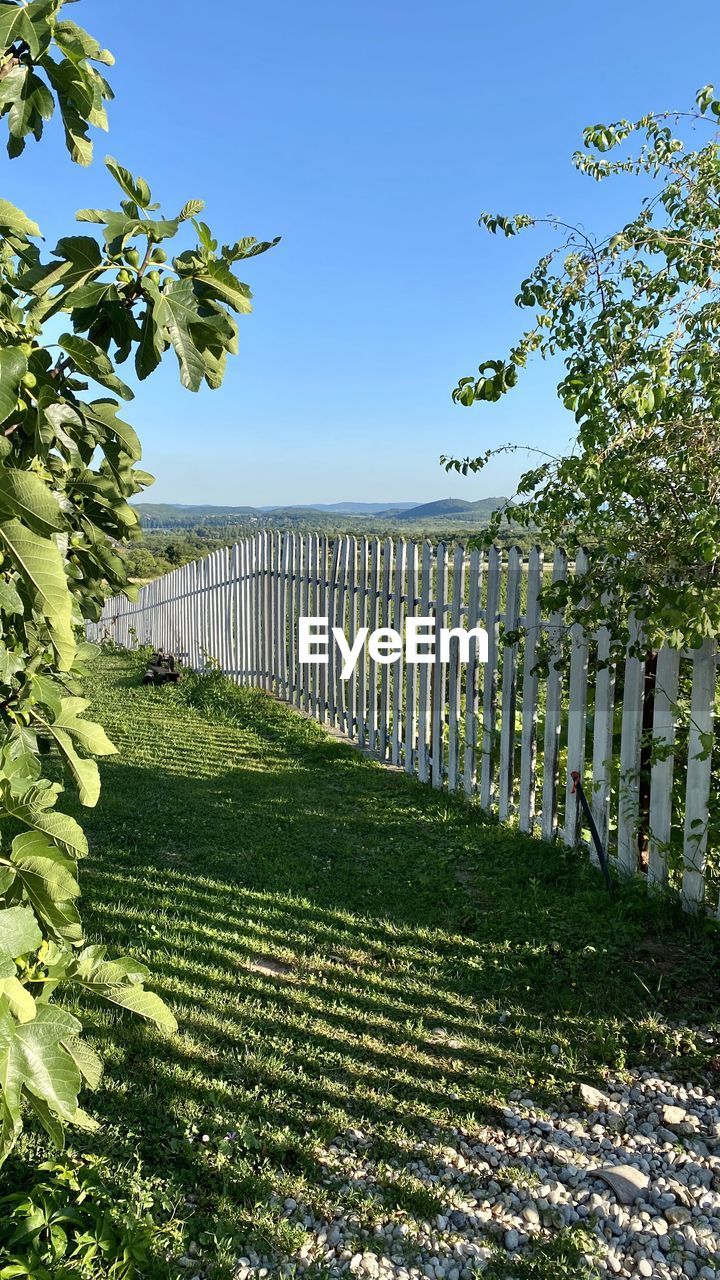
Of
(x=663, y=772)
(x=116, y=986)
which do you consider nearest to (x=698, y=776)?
(x=663, y=772)

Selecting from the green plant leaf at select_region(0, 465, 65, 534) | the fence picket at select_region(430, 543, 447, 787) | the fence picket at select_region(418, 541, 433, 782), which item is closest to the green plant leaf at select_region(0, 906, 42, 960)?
the green plant leaf at select_region(0, 465, 65, 534)

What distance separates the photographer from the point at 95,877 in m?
4.81

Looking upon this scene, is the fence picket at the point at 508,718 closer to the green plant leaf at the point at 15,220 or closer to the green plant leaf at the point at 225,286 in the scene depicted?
the green plant leaf at the point at 225,286

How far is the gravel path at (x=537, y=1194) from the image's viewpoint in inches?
87.4

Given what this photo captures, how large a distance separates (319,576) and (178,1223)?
7215 millimetres

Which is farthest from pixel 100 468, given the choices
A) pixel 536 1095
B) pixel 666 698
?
pixel 666 698

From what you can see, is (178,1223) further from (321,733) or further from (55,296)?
(321,733)

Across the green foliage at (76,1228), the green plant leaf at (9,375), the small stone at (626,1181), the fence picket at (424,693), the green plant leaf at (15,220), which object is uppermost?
the green plant leaf at (15,220)

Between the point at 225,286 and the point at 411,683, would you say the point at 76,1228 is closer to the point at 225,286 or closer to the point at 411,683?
the point at 225,286

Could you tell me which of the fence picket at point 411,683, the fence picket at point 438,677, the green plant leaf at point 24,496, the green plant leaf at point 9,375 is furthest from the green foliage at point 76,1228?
the fence picket at point 411,683

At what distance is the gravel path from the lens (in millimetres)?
2219

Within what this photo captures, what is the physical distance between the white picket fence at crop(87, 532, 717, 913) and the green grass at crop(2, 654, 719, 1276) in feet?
0.96

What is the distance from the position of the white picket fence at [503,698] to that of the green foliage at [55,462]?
3.08 meters

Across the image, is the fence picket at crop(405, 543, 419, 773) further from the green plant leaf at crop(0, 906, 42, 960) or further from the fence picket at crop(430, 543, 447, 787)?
the green plant leaf at crop(0, 906, 42, 960)
